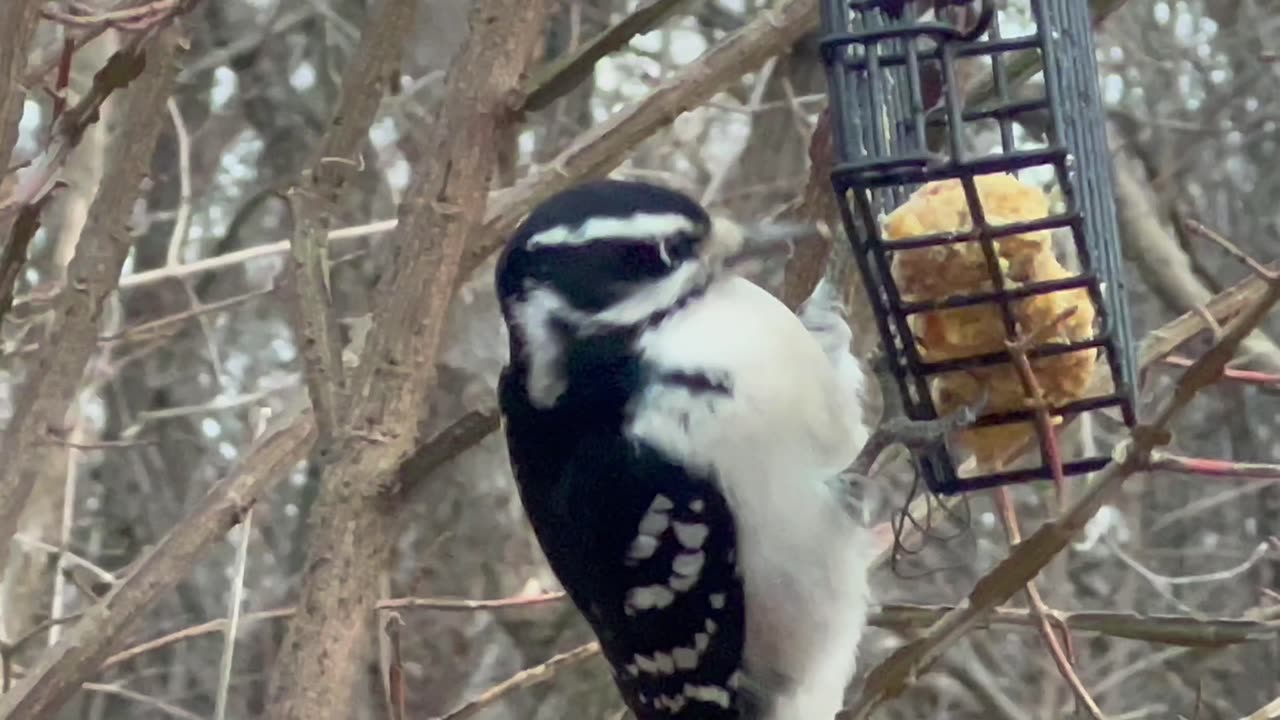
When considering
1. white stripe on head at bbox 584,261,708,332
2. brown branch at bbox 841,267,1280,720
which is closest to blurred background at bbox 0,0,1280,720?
white stripe on head at bbox 584,261,708,332

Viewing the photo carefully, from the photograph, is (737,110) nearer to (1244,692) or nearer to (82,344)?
(82,344)

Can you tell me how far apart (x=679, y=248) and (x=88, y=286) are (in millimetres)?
915

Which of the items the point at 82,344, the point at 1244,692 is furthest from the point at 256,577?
the point at 82,344

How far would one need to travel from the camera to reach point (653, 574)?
2.57 meters

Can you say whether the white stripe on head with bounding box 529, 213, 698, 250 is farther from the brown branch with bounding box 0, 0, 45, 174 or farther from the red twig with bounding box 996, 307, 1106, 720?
the brown branch with bounding box 0, 0, 45, 174

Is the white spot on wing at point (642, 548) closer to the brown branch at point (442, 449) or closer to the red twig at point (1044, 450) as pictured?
the brown branch at point (442, 449)

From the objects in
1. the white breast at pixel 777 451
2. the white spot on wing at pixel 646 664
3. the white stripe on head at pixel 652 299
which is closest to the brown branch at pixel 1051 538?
the white breast at pixel 777 451

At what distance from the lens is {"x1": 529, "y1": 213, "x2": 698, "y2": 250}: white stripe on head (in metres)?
2.29

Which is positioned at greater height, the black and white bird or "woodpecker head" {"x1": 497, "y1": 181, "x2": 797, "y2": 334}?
"woodpecker head" {"x1": 497, "y1": 181, "x2": 797, "y2": 334}

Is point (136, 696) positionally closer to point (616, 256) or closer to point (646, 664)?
point (646, 664)

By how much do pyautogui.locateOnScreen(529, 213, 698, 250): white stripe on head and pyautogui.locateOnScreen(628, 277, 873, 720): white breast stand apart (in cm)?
11

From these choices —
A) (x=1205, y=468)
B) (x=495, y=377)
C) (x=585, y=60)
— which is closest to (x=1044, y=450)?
(x=1205, y=468)

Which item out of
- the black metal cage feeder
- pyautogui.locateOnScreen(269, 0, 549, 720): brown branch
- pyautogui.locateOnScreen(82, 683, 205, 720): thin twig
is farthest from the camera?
pyautogui.locateOnScreen(82, 683, 205, 720): thin twig

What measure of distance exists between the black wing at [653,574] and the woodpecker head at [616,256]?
206 mm
